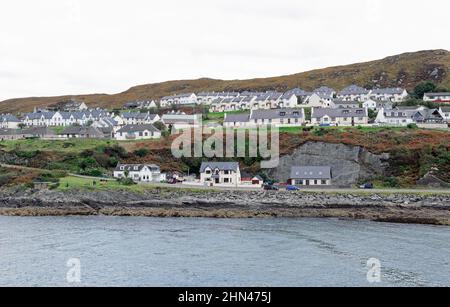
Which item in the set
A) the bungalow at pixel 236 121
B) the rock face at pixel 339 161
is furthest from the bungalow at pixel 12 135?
the rock face at pixel 339 161

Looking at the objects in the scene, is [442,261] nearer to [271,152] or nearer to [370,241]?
[370,241]

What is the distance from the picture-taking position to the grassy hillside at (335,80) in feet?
369

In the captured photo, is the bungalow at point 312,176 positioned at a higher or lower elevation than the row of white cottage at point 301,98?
lower

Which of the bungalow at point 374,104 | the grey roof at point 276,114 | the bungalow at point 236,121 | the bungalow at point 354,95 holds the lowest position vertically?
the bungalow at point 236,121

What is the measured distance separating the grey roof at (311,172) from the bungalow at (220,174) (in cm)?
→ 565

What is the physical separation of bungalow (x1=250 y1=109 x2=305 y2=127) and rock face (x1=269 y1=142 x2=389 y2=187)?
14067 millimetres

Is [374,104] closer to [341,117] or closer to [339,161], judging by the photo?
[341,117]

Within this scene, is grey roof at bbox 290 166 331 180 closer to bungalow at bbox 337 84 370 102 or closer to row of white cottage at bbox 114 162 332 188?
row of white cottage at bbox 114 162 332 188

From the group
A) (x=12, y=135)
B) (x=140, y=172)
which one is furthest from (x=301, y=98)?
(x=12, y=135)

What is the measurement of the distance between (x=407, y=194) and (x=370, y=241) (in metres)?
14.4

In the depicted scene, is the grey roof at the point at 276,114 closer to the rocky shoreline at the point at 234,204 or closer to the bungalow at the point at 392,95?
the bungalow at the point at 392,95

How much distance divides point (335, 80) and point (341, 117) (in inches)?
2031

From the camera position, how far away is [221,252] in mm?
28750

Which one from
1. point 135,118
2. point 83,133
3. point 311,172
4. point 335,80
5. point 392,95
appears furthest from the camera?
point 335,80
